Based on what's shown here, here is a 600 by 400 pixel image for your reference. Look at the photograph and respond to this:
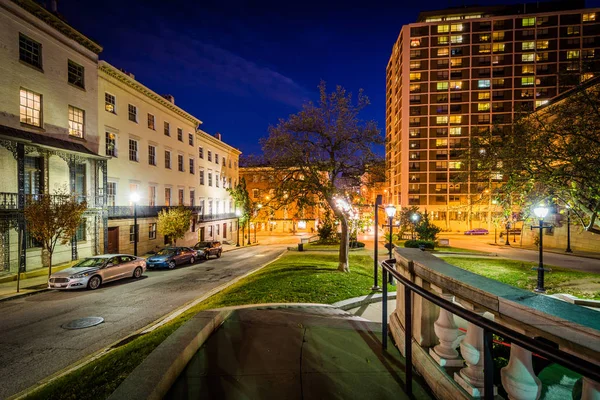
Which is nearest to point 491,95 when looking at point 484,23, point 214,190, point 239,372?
point 484,23

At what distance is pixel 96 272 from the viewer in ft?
49.6

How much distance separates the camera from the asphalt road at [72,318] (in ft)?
22.6

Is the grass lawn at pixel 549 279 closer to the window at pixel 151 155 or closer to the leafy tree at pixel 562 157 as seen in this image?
the leafy tree at pixel 562 157

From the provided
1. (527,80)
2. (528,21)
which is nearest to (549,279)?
(527,80)

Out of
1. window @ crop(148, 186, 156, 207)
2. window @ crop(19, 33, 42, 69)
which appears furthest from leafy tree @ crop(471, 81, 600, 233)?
window @ crop(148, 186, 156, 207)

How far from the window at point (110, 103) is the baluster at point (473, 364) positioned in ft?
101

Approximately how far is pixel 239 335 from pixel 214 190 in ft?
142

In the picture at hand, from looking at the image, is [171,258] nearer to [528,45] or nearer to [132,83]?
[132,83]

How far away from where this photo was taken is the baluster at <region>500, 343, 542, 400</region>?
2.19 m

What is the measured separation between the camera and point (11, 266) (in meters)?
17.9

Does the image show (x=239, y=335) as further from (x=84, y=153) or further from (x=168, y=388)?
(x=84, y=153)

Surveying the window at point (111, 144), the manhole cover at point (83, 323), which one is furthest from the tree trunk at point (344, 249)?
the window at point (111, 144)

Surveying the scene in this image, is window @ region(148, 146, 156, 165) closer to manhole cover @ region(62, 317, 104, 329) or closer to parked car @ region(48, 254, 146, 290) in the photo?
parked car @ region(48, 254, 146, 290)

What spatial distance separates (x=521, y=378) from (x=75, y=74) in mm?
29976
